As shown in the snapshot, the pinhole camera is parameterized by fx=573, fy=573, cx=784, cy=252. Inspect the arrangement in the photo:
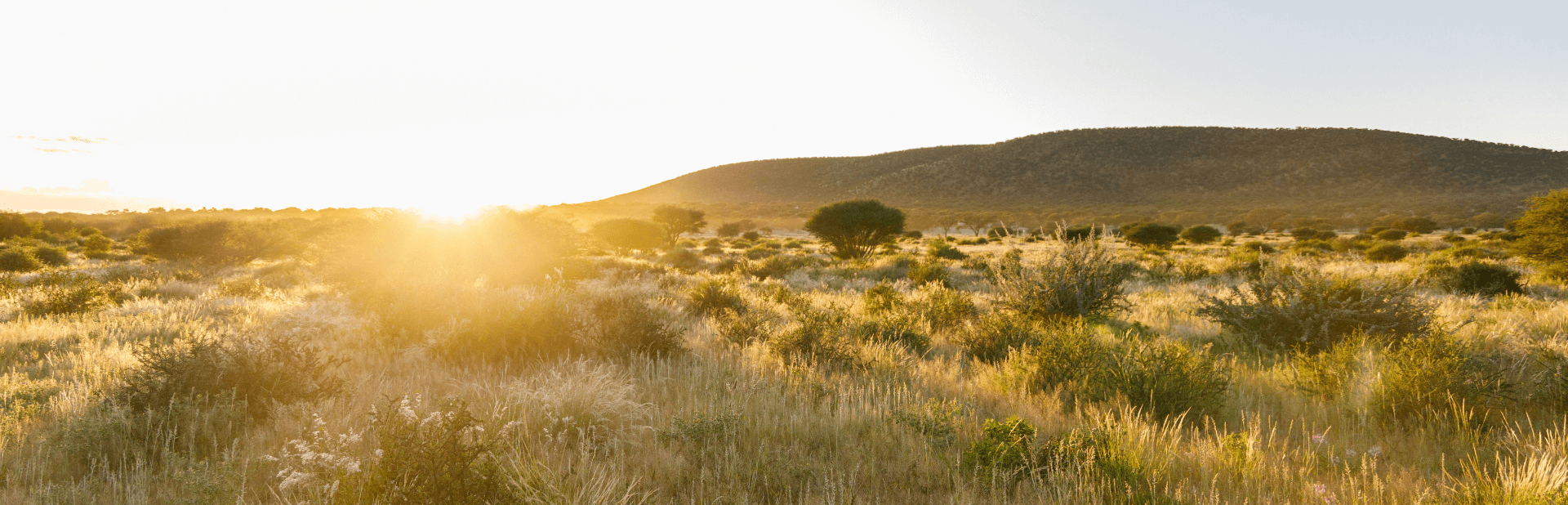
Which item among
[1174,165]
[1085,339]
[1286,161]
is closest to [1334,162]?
[1286,161]

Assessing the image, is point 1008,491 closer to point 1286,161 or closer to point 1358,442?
point 1358,442

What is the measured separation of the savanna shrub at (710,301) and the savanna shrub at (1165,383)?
6.01m

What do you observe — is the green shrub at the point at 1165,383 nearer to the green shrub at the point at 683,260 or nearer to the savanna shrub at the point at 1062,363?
the savanna shrub at the point at 1062,363

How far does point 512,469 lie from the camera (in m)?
3.14

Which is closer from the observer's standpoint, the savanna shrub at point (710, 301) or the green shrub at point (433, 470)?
the green shrub at point (433, 470)

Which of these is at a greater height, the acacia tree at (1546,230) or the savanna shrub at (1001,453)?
the acacia tree at (1546,230)

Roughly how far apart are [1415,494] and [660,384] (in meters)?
5.03

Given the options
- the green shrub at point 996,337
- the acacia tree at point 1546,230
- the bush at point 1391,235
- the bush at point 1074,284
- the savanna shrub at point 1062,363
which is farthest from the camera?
the bush at point 1391,235

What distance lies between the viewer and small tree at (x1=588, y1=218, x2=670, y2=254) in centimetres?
3431

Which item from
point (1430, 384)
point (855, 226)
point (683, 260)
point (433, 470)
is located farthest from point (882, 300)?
point (855, 226)

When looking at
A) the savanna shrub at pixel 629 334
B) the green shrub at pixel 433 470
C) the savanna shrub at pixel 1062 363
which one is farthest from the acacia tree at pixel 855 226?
the green shrub at pixel 433 470

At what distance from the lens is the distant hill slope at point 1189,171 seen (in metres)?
78.2

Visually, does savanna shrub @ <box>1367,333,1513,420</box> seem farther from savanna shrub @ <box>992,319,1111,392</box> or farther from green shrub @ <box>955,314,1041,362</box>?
green shrub @ <box>955,314,1041,362</box>

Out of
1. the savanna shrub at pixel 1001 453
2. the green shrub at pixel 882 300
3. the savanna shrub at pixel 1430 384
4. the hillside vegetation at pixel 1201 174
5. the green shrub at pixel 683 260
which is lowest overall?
the green shrub at pixel 683 260
